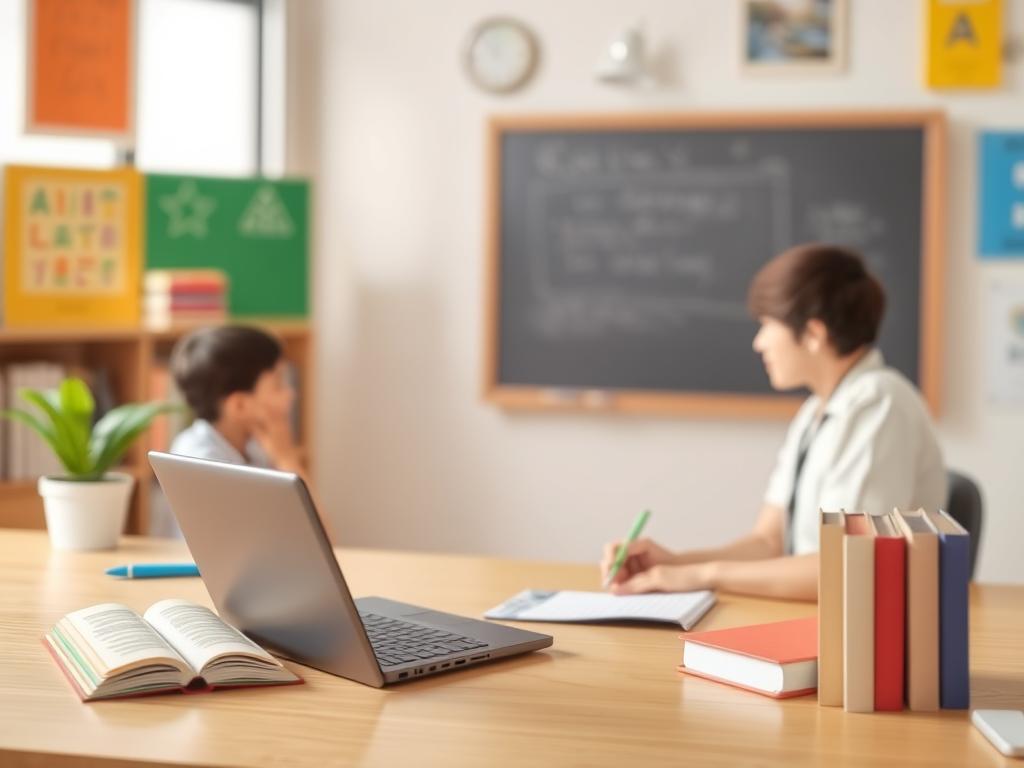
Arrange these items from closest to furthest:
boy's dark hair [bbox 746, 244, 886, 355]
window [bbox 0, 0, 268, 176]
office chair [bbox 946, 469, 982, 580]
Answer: boy's dark hair [bbox 746, 244, 886, 355], office chair [bbox 946, 469, 982, 580], window [bbox 0, 0, 268, 176]

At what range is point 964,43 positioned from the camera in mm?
3805

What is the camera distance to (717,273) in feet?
13.3

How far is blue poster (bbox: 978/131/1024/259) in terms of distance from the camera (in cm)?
381

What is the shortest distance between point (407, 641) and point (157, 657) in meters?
0.31

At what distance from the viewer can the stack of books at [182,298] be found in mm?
3764

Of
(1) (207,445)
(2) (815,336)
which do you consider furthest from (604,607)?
(1) (207,445)

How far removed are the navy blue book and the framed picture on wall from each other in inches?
111

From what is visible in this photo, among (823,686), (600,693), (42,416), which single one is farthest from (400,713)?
(42,416)

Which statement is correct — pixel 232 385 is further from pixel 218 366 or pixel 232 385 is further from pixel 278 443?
pixel 278 443

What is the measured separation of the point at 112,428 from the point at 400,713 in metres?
1.17

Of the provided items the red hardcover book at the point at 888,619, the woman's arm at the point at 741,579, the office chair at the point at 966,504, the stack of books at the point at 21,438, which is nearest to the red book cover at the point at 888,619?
the red hardcover book at the point at 888,619

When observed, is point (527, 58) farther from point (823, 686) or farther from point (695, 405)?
point (823, 686)

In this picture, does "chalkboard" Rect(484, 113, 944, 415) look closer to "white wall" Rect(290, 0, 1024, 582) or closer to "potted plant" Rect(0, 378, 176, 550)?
"white wall" Rect(290, 0, 1024, 582)

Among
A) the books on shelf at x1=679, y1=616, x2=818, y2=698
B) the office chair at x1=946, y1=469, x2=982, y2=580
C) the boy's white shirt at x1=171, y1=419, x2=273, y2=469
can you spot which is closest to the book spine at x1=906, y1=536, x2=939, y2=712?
the books on shelf at x1=679, y1=616, x2=818, y2=698
